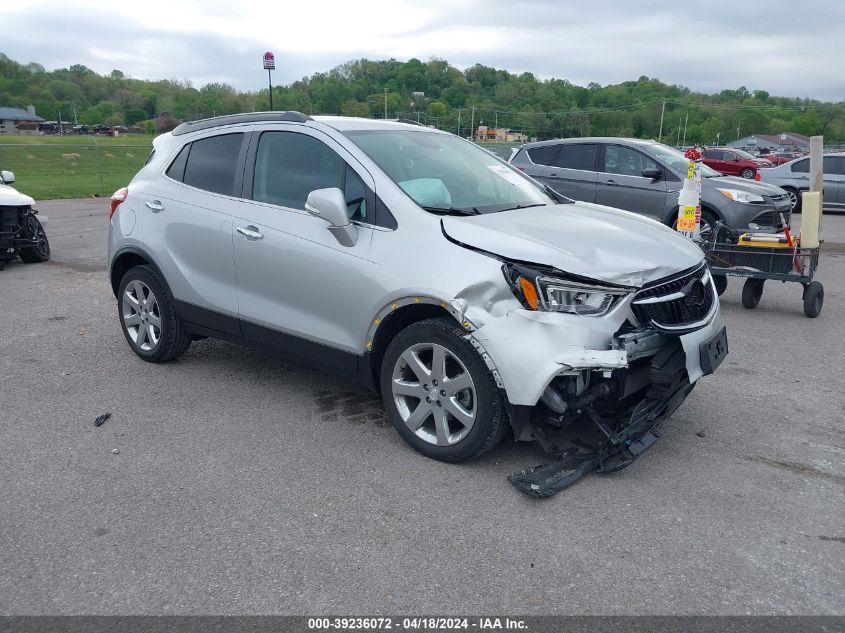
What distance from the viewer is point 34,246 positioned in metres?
10.3

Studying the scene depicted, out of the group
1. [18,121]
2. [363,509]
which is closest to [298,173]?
[363,509]

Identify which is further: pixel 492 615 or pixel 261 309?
pixel 261 309

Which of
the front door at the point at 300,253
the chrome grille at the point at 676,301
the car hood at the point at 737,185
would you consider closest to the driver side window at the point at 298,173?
the front door at the point at 300,253

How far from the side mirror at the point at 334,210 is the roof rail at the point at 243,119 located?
86 cm

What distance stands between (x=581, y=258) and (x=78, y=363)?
4202 millimetres

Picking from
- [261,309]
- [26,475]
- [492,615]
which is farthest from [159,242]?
[492,615]

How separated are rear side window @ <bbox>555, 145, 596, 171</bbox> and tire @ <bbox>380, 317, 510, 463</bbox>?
8.35m

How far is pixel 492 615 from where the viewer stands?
2.81 metres

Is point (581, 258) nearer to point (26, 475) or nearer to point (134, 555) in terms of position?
point (134, 555)

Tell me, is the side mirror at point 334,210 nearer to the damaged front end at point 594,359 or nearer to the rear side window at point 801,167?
the damaged front end at point 594,359

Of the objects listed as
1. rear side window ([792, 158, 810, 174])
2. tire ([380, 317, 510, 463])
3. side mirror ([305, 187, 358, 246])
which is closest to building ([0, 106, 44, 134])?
rear side window ([792, 158, 810, 174])

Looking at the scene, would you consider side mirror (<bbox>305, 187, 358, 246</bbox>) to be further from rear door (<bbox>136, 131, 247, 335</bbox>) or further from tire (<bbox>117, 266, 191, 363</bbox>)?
tire (<bbox>117, 266, 191, 363</bbox>)

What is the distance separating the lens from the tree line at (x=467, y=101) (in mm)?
30250

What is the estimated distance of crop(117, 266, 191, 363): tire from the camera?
5516 millimetres
